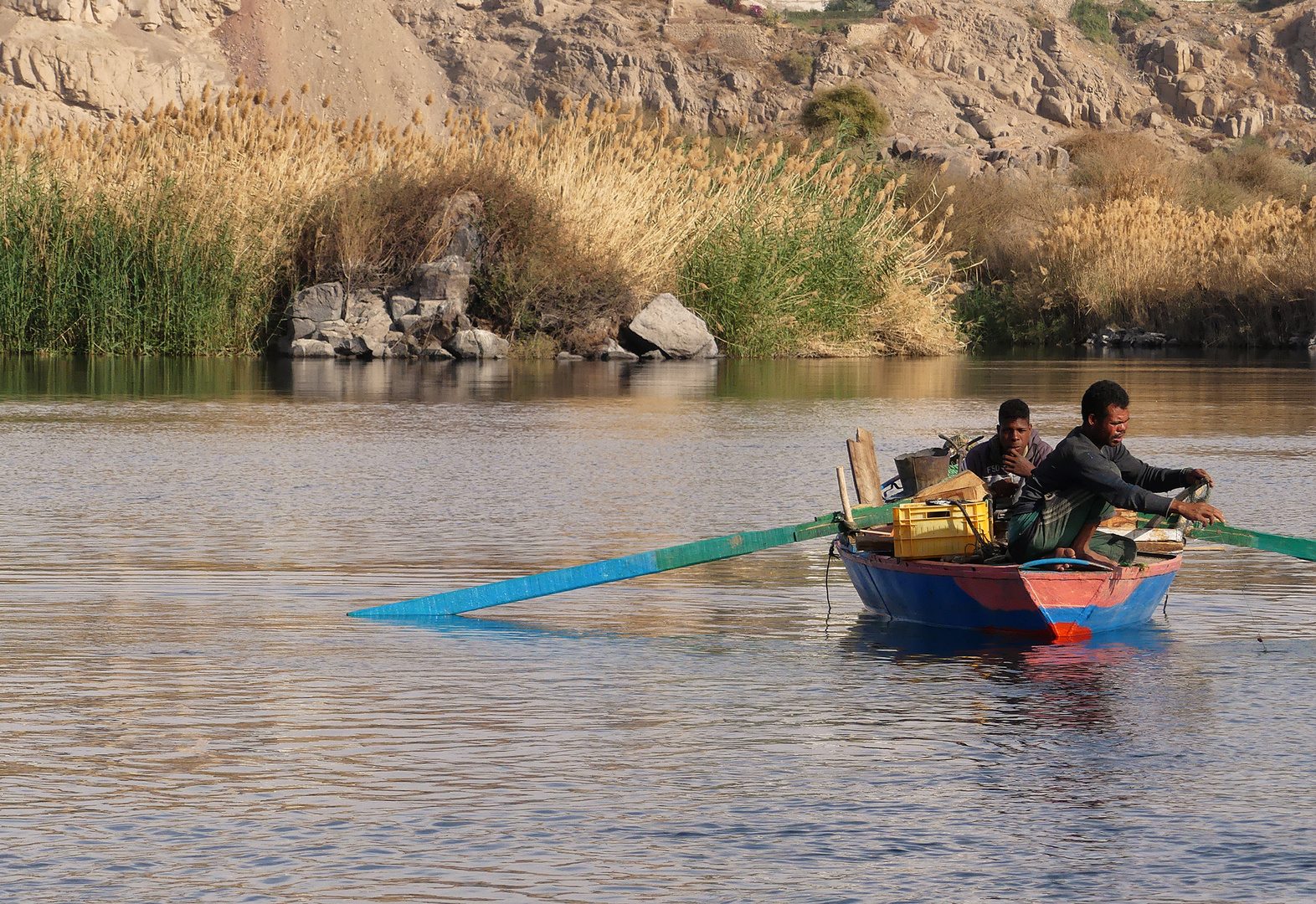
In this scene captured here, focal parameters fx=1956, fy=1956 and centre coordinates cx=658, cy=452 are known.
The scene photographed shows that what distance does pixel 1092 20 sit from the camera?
108m

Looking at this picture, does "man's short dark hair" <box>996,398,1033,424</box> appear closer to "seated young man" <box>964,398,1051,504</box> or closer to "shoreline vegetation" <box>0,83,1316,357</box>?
"seated young man" <box>964,398,1051,504</box>

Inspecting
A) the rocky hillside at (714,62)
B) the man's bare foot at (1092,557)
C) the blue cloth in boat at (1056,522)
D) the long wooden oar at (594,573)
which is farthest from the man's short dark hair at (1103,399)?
the rocky hillside at (714,62)

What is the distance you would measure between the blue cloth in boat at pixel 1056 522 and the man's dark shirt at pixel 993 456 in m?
1.46

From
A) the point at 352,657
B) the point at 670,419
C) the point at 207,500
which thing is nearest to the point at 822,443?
the point at 670,419

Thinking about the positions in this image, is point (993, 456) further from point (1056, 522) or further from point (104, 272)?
→ point (104, 272)

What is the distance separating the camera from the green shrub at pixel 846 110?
229 feet

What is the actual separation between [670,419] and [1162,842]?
1476 centimetres

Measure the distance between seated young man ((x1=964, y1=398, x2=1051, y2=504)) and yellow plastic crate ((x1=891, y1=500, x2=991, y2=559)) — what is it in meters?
0.91

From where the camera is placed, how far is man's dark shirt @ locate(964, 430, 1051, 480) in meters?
10.6

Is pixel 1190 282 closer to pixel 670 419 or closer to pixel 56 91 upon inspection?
pixel 670 419

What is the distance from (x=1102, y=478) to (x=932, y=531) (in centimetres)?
86

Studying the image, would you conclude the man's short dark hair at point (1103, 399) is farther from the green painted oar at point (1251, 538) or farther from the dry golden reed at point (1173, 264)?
the dry golden reed at point (1173, 264)

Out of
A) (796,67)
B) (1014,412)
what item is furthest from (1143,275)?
(796,67)

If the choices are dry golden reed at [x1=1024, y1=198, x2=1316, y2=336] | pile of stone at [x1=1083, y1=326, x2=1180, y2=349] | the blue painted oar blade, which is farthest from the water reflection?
pile of stone at [x1=1083, y1=326, x2=1180, y2=349]
